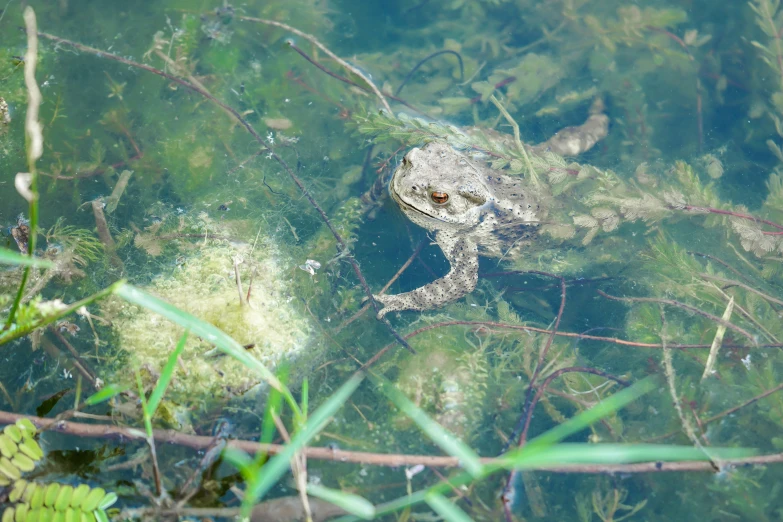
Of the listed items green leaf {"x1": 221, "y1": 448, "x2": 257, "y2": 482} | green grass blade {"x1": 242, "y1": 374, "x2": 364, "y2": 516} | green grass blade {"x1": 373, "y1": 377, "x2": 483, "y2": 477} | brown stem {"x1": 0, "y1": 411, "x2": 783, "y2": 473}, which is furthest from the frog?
green grass blade {"x1": 242, "y1": 374, "x2": 364, "y2": 516}

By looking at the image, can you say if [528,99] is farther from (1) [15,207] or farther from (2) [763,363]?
(1) [15,207]

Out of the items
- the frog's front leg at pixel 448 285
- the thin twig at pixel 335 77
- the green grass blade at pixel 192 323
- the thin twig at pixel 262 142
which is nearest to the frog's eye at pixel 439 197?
the frog's front leg at pixel 448 285

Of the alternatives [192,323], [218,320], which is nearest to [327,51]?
[218,320]

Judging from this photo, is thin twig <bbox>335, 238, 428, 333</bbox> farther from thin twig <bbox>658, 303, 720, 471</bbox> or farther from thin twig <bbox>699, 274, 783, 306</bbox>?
thin twig <bbox>699, 274, 783, 306</bbox>

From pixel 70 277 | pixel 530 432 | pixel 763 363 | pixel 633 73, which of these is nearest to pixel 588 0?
pixel 633 73

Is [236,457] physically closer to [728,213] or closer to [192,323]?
[192,323]

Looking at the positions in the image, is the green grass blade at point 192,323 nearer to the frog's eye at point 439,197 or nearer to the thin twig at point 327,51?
the frog's eye at point 439,197
